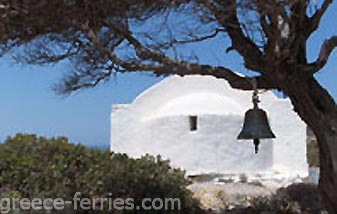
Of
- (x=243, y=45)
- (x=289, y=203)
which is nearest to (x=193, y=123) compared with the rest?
(x=289, y=203)

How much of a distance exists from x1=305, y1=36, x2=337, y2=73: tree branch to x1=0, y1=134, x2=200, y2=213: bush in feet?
8.43

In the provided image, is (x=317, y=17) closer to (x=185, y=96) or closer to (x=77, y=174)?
(x=77, y=174)

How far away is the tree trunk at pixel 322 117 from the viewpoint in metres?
5.93

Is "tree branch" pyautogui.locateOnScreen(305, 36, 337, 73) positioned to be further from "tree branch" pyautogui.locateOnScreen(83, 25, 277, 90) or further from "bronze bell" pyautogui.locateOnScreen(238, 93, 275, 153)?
"bronze bell" pyautogui.locateOnScreen(238, 93, 275, 153)

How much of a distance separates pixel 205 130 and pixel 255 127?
858 centimetres

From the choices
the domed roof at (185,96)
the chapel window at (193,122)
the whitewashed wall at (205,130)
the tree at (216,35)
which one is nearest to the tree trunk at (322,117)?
the tree at (216,35)

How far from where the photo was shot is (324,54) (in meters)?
5.99

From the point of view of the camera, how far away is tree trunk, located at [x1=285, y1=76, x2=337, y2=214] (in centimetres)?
593

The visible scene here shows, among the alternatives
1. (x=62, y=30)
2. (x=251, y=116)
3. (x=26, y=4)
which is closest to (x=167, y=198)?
(x=251, y=116)

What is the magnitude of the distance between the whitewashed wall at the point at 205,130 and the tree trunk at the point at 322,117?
818 cm

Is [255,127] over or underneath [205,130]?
underneath

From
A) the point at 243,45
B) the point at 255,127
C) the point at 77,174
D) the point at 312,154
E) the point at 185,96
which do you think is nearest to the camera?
the point at 255,127

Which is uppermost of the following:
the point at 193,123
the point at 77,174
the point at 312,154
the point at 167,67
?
the point at 193,123

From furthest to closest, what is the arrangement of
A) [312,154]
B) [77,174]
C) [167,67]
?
[312,154]
[77,174]
[167,67]
